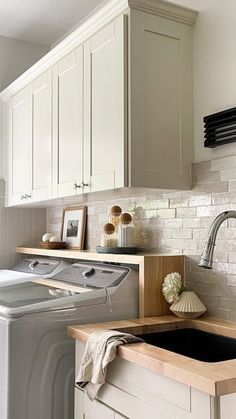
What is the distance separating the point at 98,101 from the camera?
7.93 ft

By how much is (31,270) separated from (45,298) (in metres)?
1.06

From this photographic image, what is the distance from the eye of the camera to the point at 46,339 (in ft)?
6.83

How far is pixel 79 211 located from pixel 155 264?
115 centimetres

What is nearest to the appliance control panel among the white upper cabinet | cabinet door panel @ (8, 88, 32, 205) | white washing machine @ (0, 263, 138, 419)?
white washing machine @ (0, 263, 138, 419)

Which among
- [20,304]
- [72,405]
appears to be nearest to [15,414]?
[72,405]

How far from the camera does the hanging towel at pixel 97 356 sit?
5.72 ft

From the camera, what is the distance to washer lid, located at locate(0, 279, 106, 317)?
81.7 inches

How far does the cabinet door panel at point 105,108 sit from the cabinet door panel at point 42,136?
19.6 inches

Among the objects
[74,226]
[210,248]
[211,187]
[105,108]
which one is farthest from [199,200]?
[74,226]

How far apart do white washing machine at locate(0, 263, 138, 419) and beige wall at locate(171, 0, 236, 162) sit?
0.76 m

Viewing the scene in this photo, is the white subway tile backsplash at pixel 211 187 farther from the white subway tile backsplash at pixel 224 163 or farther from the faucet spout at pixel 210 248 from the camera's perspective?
the faucet spout at pixel 210 248

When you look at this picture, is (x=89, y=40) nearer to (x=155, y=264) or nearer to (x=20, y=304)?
(x=155, y=264)

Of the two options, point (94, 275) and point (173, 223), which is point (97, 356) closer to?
point (94, 275)

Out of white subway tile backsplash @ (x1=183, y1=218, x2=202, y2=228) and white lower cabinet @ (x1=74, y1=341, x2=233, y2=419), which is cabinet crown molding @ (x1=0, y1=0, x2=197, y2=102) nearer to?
white subway tile backsplash @ (x1=183, y1=218, x2=202, y2=228)
